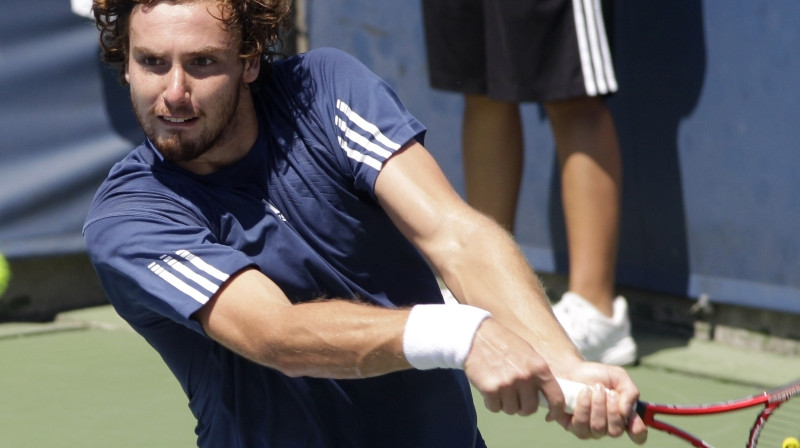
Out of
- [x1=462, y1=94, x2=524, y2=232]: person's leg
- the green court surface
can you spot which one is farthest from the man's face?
[x1=462, y1=94, x2=524, y2=232]: person's leg

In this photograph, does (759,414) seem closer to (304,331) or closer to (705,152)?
(304,331)

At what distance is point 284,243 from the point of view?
2.47m

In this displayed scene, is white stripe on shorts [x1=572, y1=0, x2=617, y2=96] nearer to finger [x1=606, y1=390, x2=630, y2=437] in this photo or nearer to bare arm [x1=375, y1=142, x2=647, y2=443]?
bare arm [x1=375, y1=142, x2=647, y2=443]

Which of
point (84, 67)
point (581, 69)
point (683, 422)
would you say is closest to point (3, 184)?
point (84, 67)

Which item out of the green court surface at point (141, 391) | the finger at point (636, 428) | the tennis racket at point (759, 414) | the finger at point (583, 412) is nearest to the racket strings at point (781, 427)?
the tennis racket at point (759, 414)

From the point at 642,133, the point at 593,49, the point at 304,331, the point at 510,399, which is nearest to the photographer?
the point at 510,399

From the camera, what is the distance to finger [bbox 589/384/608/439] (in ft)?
6.77

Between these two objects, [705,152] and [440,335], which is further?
[705,152]

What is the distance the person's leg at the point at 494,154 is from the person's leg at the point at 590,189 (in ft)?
0.84

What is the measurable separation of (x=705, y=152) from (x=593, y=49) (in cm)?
59

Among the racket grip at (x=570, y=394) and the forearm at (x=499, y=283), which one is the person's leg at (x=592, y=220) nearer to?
the forearm at (x=499, y=283)

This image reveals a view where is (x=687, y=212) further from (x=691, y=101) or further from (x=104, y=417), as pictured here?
(x=104, y=417)

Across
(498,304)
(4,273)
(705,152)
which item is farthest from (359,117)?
(4,273)

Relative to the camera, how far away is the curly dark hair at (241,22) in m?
2.49
